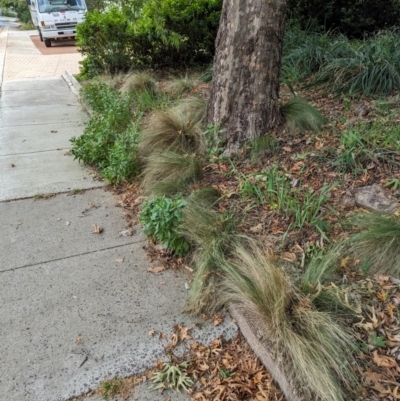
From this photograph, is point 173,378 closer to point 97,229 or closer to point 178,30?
point 97,229

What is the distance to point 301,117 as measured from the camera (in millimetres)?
4254

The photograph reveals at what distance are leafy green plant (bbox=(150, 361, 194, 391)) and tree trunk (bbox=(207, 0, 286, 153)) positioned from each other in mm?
2385

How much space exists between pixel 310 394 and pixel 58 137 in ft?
16.2

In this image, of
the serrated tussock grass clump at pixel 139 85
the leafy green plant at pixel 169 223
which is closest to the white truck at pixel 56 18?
the serrated tussock grass clump at pixel 139 85

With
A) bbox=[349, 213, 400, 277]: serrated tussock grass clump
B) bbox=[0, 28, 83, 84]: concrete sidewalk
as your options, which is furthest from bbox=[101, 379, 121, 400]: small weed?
bbox=[0, 28, 83, 84]: concrete sidewalk

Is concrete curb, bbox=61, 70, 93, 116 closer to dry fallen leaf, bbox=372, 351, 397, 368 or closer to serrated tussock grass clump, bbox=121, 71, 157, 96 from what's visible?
serrated tussock grass clump, bbox=121, 71, 157, 96

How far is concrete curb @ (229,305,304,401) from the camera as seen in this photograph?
2021 mm

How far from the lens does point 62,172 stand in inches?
183

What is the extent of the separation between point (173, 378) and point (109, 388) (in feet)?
1.12

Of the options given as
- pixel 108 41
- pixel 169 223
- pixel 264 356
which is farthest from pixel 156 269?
pixel 108 41

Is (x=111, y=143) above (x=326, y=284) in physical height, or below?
below

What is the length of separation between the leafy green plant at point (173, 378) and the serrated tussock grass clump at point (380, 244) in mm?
1324

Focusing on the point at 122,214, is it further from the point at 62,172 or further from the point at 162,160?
the point at 62,172

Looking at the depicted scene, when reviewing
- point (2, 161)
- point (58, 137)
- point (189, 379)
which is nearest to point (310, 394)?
point (189, 379)
